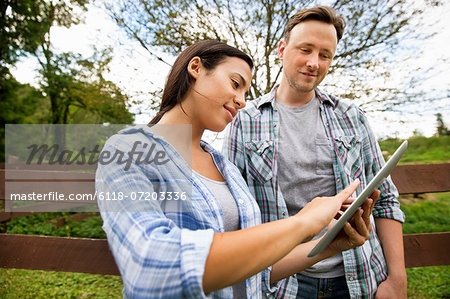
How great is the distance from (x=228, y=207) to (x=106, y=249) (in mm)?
1346

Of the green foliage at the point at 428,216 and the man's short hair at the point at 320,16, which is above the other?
the man's short hair at the point at 320,16

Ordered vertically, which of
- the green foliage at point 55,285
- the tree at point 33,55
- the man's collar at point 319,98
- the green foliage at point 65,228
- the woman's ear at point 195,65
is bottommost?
the green foliage at point 55,285

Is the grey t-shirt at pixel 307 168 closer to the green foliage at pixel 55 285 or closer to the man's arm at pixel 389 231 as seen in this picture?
the man's arm at pixel 389 231

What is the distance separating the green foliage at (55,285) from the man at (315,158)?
2.93 m

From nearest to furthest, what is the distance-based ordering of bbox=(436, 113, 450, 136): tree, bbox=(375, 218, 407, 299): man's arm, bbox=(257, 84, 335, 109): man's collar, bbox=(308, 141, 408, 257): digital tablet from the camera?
bbox=(308, 141, 408, 257): digital tablet, bbox=(375, 218, 407, 299): man's arm, bbox=(257, 84, 335, 109): man's collar, bbox=(436, 113, 450, 136): tree

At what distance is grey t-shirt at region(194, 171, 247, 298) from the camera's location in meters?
1.08

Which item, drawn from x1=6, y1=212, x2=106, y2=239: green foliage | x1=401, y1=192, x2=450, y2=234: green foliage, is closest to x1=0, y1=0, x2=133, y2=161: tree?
x1=6, y1=212, x2=106, y2=239: green foliage

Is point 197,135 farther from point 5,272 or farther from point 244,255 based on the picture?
point 5,272

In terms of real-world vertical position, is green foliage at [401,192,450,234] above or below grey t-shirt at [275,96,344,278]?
below

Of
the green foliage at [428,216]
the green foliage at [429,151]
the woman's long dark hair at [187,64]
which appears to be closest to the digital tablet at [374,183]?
the woman's long dark hair at [187,64]

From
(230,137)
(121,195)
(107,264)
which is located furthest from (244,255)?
(107,264)

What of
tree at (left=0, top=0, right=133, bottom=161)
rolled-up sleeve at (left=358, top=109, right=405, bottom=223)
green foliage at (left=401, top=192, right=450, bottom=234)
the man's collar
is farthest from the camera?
tree at (left=0, top=0, right=133, bottom=161)

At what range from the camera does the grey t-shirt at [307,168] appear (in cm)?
147

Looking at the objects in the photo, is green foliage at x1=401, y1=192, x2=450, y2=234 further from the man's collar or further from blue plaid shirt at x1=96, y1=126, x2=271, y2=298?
blue plaid shirt at x1=96, y1=126, x2=271, y2=298
